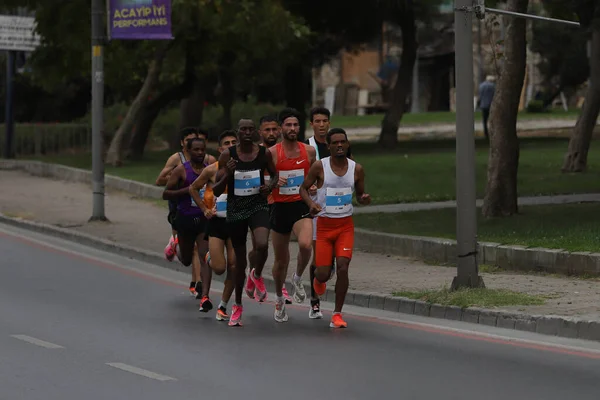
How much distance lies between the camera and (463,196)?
15.1 m

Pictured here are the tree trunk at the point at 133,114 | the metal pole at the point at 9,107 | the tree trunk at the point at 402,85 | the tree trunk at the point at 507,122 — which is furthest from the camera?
the tree trunk at the point at 402,85

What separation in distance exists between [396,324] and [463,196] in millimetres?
1803

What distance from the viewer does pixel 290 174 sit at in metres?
14.2

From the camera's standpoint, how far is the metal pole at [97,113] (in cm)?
2431

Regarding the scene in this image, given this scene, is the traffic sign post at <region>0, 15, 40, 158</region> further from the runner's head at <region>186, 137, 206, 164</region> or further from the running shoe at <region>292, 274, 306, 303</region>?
the running shoe at <region>292, 274, 306, 303</region>

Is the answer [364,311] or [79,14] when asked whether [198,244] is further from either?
[79,14]

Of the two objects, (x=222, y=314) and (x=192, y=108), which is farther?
(x=192, y=108)

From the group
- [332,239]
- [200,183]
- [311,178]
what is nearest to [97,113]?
[200,183]

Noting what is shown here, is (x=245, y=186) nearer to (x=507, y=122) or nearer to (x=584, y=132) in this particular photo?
(x=507, y=122)

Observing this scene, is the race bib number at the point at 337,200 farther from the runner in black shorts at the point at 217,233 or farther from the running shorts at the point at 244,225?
the runner in black shorts at the point at 217,233

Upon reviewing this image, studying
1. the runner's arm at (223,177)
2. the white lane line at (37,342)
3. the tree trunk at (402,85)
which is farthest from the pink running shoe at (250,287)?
the tree trunk at (402,85)

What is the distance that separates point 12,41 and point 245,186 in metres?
25.6

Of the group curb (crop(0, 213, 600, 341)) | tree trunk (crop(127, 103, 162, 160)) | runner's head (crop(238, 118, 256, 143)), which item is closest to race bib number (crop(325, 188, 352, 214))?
runner's head (crop(238, 118, 256, 143))

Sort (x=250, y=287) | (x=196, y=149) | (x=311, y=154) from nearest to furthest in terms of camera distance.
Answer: (x=311, y=154) → (x=250, y=287) → (x=196, y=149)
